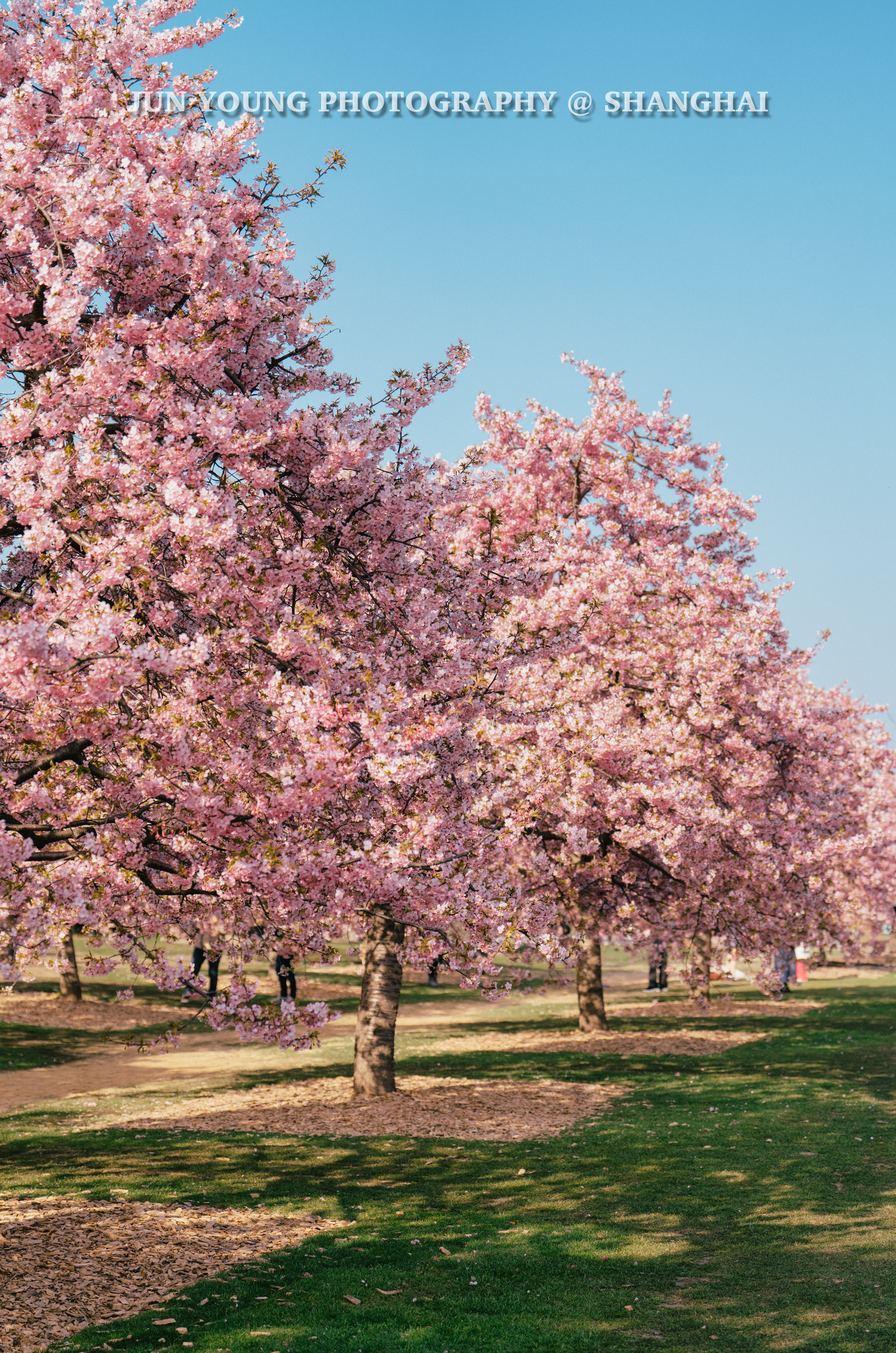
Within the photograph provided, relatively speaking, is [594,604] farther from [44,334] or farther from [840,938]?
[840,938]

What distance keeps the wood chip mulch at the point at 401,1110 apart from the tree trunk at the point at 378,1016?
316mm

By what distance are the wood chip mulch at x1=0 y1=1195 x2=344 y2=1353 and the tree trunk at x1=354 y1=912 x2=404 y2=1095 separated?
6055mm

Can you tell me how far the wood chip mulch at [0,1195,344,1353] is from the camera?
809 cm

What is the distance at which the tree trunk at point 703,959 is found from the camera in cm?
2100

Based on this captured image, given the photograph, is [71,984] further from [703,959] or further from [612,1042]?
[703,959]

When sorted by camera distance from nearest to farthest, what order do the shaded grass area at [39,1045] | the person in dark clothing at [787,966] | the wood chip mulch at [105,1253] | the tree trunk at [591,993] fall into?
the wood chip mulch at [105,1253] → the shaded grass area at [39,1045] → the tree trunk at [591,993] → the person in dark clothing at [787,966]

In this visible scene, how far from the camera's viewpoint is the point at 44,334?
8266mm

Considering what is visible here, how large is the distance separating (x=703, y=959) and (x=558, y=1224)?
60.0 ft

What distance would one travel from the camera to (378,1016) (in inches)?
677

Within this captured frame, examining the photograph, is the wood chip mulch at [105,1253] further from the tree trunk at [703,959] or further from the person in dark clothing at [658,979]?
the person in dark clothing at [658,979]

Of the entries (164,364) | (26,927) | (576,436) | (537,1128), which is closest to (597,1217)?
(537,1128)

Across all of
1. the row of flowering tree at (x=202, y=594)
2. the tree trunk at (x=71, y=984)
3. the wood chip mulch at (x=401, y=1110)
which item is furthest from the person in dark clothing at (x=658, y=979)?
the row of flowering tree at (x=202, y=594)

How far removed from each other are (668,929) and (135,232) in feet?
60.9

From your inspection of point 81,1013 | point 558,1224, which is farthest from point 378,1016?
point 81,1013
